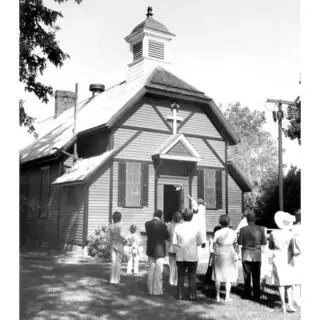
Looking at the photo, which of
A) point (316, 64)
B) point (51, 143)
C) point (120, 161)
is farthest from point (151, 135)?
point (316, 64)

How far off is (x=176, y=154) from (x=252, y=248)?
7892mm

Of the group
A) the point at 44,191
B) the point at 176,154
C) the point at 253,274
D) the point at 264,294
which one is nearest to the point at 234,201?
the point at 176,154

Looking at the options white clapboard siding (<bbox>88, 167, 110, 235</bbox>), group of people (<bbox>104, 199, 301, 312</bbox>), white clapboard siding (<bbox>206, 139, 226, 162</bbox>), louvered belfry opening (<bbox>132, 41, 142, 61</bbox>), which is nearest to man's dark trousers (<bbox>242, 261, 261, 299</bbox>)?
group of people (<bbox>104, 199, 301, 312</bbox>)

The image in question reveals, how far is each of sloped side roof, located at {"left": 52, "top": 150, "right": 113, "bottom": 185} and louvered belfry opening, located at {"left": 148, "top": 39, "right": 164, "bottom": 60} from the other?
5.37 m

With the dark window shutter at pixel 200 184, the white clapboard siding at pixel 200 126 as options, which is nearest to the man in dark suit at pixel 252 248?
the dark window shutter at pixel 200 184

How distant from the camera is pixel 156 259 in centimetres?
776

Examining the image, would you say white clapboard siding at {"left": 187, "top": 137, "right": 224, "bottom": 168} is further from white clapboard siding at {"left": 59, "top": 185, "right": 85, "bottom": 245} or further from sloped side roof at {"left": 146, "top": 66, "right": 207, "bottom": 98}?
white clapboard siding at {"left": 59, "top": 185, "right": 85, "bottom": 245}

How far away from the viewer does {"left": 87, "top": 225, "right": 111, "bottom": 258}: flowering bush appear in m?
12.6

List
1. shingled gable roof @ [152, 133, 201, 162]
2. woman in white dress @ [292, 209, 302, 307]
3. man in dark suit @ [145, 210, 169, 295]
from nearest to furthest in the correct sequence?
woman in white dress @ [292, 209, 302, 307]
man in dark suit @ [145, 210, 169, 295]
shingled gable roof @ [152, 133, 201, 162]

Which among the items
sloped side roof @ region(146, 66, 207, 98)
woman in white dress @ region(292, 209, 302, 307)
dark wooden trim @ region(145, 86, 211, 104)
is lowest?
woman in white dress @ region(292, 209, 302, 307)

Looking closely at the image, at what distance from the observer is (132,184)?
14.6 metres

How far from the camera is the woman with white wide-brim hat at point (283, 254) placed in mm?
6676

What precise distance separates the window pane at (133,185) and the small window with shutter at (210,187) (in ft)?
8.09

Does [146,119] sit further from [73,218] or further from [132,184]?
[73,218]
